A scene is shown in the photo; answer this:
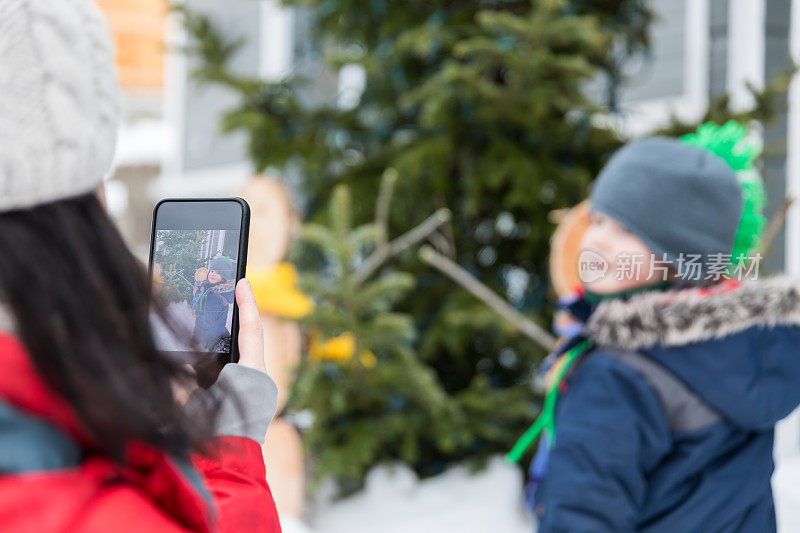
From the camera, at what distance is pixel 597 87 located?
4.03 m

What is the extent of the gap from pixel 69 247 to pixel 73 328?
0.21 ft

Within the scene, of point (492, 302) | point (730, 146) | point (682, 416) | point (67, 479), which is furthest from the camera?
point (492, 302)

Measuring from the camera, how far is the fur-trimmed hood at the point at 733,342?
1333 millimetres

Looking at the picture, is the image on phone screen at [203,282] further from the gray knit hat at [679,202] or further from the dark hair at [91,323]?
the gray knit hat at [679,202]

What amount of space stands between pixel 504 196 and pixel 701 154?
1327 mm

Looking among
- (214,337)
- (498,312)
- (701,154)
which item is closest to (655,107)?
(498,312)

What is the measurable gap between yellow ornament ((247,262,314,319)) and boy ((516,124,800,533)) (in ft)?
3.58

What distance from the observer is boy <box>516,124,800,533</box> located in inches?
51.9

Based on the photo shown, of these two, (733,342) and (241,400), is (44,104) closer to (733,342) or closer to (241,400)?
(241,400)

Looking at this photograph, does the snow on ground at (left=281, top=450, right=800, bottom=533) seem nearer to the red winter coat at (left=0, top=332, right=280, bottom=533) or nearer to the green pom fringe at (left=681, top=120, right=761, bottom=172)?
the green pom fringe at (left=681, top=120, right=761, bottom=172)

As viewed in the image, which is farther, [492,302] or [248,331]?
[492,302]

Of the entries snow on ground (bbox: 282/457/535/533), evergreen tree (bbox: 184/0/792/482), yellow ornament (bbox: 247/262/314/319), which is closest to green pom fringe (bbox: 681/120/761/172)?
evergreen tree (bbox: 184/0/792/482)

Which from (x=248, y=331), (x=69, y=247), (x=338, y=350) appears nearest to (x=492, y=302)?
(x=338, y=350)

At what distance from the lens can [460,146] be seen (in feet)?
8.89
